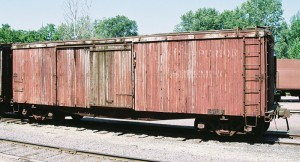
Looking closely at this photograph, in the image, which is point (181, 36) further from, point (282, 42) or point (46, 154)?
point (282, 42)

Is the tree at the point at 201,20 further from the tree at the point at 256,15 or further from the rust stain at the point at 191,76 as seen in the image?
the rust stain at the point at 191,76

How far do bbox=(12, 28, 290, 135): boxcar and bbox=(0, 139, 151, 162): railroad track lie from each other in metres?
3.21

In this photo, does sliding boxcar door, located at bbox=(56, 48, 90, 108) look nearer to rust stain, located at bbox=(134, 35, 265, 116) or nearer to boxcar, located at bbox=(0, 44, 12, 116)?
rust stain, located at bbox=(134, 35, 265, 116)

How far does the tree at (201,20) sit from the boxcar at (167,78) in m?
67.8

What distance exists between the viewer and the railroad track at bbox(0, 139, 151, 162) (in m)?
9.07

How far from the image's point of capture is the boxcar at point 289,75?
2592cm

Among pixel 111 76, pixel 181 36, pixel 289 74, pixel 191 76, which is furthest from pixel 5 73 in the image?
pixel 289 74

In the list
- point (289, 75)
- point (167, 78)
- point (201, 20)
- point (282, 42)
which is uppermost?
point (201, 20)

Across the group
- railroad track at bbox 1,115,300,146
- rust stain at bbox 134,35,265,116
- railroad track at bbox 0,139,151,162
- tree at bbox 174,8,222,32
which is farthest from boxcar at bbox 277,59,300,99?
tree at bbox 174,8,222,32

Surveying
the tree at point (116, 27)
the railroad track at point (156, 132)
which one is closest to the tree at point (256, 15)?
the tree at point (116, 27)

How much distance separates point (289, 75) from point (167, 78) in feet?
58.3

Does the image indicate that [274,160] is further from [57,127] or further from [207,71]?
[57,127]

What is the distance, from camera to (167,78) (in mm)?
11812

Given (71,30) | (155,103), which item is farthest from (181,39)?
(71,30)
